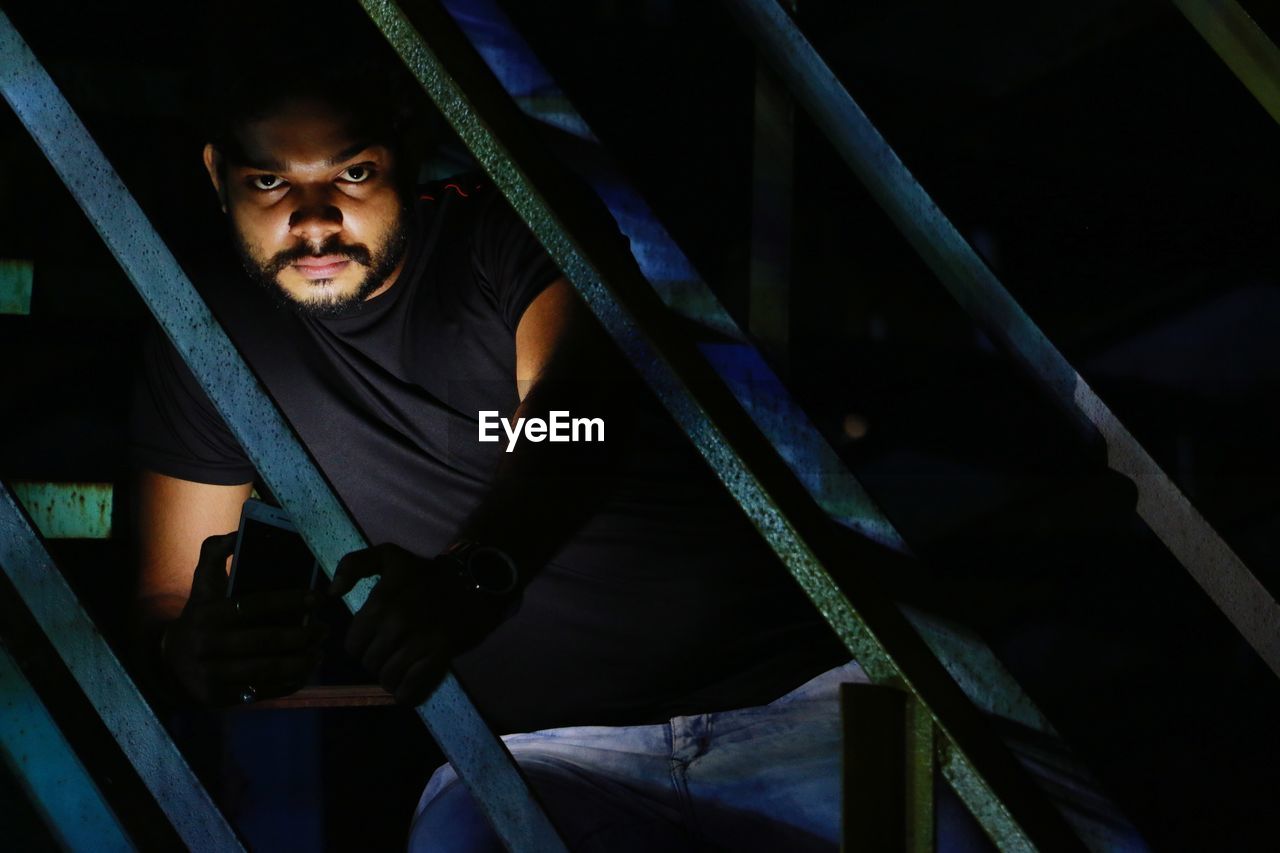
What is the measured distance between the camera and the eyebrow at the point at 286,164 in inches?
89.4

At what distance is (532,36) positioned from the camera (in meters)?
3.32

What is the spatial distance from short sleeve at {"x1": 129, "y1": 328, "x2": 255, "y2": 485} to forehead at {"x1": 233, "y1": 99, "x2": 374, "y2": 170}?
1.53 ft

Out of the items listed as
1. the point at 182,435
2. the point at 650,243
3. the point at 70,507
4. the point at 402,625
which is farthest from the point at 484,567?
the point at 70,507

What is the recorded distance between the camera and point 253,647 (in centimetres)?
139

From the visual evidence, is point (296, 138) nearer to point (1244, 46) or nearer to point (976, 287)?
point (976, 287)

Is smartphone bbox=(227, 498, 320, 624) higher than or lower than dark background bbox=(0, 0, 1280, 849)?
lower

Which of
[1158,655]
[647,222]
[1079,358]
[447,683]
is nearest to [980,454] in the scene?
[1079,358]

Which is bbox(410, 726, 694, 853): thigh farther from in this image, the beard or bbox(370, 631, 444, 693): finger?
the beard

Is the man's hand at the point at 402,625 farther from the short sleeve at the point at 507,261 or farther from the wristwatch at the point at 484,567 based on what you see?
the short sleeve at the point at 507,261

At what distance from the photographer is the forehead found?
227 centimetres

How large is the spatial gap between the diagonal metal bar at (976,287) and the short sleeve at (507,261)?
66 centimetres

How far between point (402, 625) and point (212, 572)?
20.2 inches

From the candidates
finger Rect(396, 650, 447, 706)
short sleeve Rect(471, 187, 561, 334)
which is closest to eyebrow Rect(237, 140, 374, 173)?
short sleeve Rect(471, 187, 561, 334)

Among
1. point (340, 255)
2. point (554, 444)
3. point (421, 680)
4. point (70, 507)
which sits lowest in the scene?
point (421, 680)
